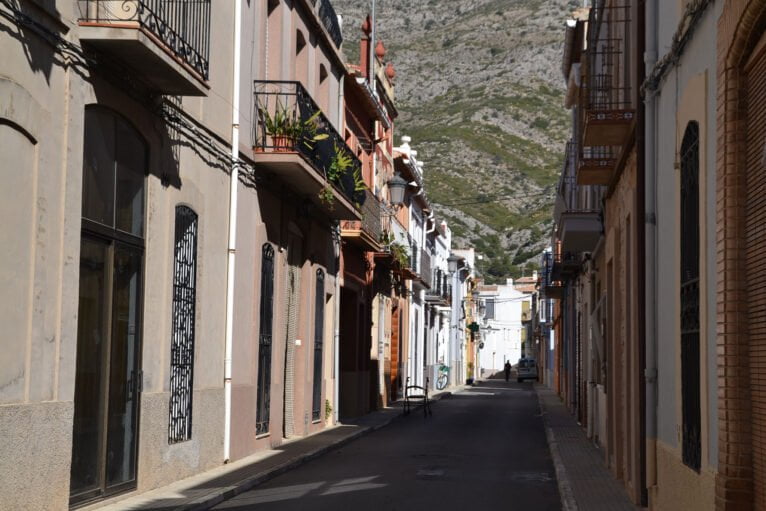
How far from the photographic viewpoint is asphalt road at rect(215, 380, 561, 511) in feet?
43.0

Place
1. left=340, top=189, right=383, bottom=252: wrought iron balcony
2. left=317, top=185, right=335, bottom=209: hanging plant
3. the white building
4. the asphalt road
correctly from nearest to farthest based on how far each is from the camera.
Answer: the asphalt road → left=317, top=185, right=335, bottom=209: hanging plant → left=340, top=189, right=383, bottom=252: wrought iron balcony → the white building

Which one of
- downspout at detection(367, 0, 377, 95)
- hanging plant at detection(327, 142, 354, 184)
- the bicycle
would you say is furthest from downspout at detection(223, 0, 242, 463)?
the bicycle

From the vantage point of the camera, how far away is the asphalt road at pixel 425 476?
13102 millimetres

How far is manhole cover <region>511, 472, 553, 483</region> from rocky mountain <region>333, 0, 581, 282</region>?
258 ft

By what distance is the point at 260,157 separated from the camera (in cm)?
1833

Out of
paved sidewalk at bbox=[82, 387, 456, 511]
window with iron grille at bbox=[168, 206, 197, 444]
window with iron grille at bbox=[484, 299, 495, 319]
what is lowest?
paved sidewalk at bbox=[82, 387, 456, 511]

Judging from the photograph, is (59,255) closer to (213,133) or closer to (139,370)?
(139,370)

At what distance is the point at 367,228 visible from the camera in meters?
29.0

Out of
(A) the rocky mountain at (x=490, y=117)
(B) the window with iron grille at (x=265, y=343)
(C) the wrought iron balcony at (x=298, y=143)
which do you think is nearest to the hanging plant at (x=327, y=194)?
(C) the wrought iron balcony at (x=298, y=143)

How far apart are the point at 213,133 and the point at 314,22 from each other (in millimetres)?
7178

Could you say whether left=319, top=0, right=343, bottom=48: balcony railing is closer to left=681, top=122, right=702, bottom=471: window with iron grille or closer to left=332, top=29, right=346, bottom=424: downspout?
left=332, top=29, right=346, bottom=424: downspout

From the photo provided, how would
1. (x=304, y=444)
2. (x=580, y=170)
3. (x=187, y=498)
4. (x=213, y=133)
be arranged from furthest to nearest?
(x=304, y=444)
(x=580, y=170)
(x=213, y=133)
(x=187, y=498)

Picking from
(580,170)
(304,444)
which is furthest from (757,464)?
(304,444)

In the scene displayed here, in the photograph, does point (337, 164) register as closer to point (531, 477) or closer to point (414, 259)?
point (531, 477)
